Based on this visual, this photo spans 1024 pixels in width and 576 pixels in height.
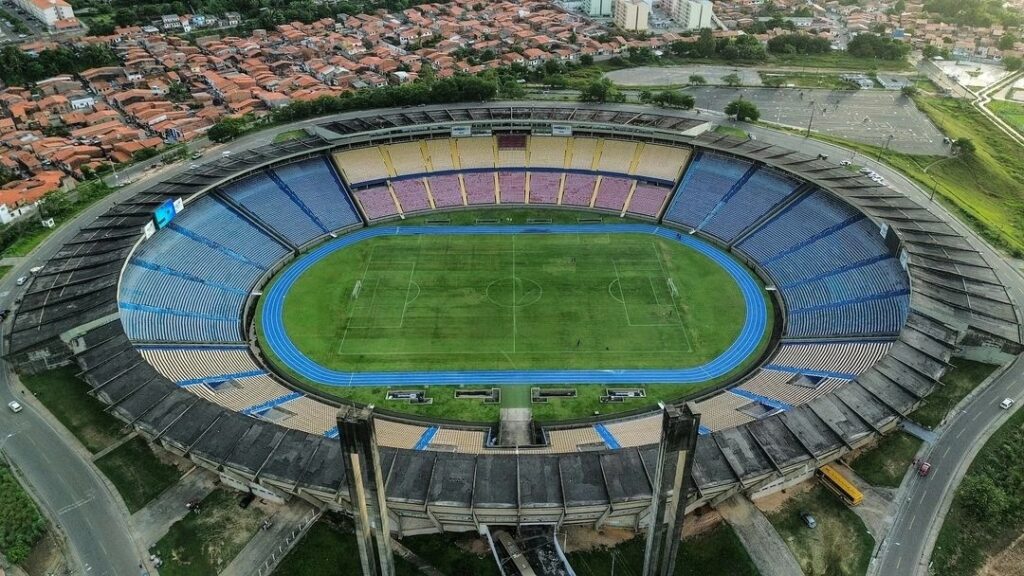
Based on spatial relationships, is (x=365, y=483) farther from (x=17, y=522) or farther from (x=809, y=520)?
(x=809, y=520)

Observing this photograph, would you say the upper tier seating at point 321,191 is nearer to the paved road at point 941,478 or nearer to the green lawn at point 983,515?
the paved road at point 941,478

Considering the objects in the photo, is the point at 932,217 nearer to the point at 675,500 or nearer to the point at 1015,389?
the point at 1015,389

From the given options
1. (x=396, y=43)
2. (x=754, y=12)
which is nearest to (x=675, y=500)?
(x=396, y=43)

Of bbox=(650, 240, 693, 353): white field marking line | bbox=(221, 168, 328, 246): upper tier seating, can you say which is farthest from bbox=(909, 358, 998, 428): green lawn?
bbox=(221, 168, 328, 246): upper tier seating

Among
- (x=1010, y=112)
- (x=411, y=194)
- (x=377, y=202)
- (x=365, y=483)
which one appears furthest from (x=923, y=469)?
(x=1010, y=112)

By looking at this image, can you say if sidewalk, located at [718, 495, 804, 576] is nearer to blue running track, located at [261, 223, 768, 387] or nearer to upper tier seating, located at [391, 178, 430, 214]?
blue running track, located at [261, 223, 768, 387]

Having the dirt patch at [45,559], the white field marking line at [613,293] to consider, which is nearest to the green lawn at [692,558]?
the white field marking line at [613,293]
